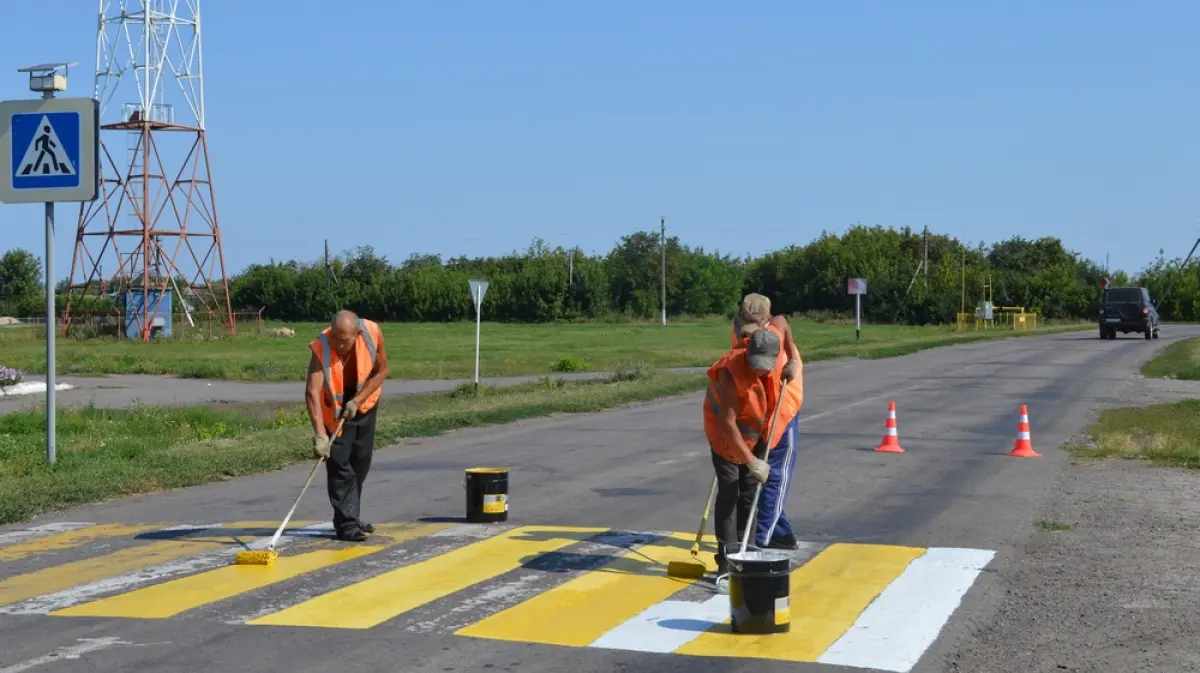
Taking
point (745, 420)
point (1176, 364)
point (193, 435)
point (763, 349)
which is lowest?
point (193, 435)

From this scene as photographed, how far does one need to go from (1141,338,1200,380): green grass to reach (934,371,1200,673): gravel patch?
2259 cm

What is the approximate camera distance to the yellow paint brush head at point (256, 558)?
9234 mm

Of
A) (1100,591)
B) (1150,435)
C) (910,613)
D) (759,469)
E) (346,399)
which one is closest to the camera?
(910,613)

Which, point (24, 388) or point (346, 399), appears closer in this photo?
point (346, 399)

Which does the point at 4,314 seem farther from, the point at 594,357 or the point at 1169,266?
the point at 1169,266

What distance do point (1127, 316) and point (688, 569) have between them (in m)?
55.6

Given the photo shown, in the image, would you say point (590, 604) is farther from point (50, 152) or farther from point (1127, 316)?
point (1127, 316)

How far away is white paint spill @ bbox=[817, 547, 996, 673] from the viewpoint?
6.88 meters

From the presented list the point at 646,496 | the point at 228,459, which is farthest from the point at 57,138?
the point at 646,496

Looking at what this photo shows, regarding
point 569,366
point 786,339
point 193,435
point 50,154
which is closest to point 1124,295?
point 569,366

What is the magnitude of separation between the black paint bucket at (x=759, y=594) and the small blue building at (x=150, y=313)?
65.1 metres

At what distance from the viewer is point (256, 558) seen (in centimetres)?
924

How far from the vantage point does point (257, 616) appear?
772cm

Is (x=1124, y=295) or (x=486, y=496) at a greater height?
(x=1124, y=295)
